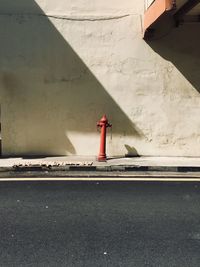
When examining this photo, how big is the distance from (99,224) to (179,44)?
6.13 meters

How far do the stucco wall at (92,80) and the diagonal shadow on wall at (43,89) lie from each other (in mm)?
21

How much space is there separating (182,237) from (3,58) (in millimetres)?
6677

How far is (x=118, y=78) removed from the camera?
36.9 ft

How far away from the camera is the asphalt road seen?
16.6 feet

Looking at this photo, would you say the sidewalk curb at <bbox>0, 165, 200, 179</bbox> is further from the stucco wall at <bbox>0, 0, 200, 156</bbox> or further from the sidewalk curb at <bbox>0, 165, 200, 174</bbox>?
the stucco wall at <bbox>0, 0, 200, 156</bbox>

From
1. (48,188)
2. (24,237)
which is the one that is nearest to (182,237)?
(24,237)

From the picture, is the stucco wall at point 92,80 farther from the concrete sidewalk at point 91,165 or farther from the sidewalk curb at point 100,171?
the sidewalk curb at point 100,171

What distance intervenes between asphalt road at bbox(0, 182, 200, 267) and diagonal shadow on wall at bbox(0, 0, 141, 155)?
301cm

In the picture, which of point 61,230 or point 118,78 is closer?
point 61,230

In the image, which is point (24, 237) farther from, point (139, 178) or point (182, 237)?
point (139, 178)

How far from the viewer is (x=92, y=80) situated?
11.2 meters

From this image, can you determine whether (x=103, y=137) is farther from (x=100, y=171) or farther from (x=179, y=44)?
(x=179, y=44)

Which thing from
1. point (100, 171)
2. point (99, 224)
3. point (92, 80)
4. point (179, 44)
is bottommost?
point (99, 224)

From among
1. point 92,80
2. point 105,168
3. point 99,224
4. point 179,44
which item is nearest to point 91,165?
point 105,168
